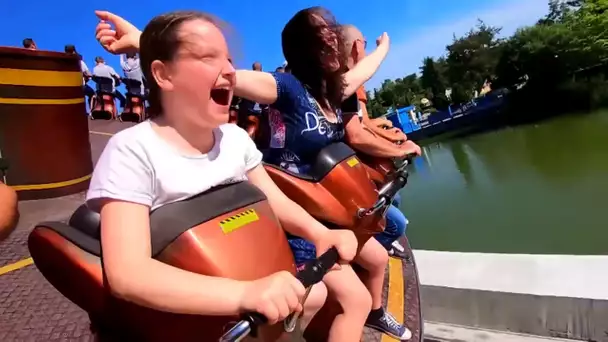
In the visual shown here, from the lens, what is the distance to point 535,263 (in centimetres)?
289

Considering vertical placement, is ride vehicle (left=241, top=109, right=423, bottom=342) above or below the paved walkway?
above

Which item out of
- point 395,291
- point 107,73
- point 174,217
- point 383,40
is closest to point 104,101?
point 107,73

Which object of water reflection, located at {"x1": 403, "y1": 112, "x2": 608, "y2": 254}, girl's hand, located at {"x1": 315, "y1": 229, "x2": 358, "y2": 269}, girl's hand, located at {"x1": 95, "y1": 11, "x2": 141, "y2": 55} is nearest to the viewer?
girl's hand, located at {"x1": 315, "y1": 229, "x2": 358, "y2": 269}

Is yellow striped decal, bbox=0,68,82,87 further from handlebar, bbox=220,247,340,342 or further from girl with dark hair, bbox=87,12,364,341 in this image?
handlebar, bbox=220,247,340,342

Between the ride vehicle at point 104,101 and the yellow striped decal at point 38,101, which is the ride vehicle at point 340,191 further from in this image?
the ride vehicle at point 104,101

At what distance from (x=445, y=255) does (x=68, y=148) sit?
268cm

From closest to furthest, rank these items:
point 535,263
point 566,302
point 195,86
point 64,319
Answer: point 195,86
point 64,319
point 566,302
point 535,263

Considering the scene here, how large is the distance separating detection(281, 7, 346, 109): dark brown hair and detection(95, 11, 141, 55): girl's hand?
0.65 m

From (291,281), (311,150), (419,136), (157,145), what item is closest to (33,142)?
(311,150)

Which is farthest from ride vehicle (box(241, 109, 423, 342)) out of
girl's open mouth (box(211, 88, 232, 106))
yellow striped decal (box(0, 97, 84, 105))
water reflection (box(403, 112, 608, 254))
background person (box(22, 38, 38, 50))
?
background person (box(22, 38, 38, 50))

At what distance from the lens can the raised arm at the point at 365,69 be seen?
2.20m

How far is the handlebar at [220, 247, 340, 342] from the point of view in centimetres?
82

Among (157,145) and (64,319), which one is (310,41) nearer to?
(157,145)

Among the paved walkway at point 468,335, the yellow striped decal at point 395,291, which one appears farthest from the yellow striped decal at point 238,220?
the paved walkway at point 468,335
